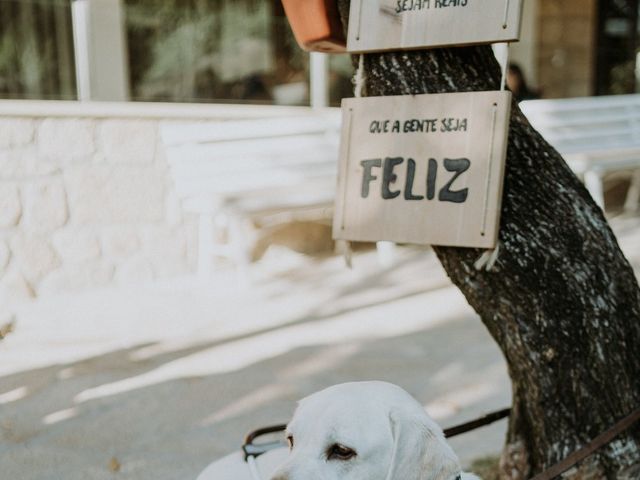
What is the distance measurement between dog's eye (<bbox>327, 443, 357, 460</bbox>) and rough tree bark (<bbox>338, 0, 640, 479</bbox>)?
79 centimetres

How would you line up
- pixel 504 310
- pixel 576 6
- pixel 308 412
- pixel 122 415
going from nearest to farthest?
pixel 308 412, pixel 504 310, pixel 122 415, pixel 576 6

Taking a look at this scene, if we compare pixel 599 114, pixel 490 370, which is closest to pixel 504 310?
pixel 490 370

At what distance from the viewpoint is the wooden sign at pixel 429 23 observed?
222cm

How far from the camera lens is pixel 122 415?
382cm

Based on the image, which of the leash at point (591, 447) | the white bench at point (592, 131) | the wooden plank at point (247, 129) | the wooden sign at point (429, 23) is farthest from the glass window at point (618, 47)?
the wooden sign at point (429, 23)

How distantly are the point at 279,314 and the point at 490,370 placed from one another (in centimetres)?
167

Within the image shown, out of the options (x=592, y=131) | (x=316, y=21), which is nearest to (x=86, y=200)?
(x=316, y=21)

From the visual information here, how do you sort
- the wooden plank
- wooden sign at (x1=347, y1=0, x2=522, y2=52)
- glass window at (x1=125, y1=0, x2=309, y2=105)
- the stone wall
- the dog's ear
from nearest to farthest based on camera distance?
the dog's ear → wooden sign at (x1=347, y1=0, x2=522, y2=52) → the stone wall → the wooden plank → glass window at (x1=125, y1=0, x2=309, y2=105)

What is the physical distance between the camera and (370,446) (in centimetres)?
196

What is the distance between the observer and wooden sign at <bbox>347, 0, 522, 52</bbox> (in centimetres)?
222

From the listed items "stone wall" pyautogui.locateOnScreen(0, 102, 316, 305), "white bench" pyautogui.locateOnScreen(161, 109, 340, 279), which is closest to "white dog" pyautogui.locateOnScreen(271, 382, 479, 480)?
"white bench" pyautogui.locateOnScreen(161, 109, 340, 279)

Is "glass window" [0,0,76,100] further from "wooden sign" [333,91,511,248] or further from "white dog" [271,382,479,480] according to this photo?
"white dog" [271,382,479,480]

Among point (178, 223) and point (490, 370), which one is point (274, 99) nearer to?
point (178, 223)

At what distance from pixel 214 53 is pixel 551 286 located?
246 inches
